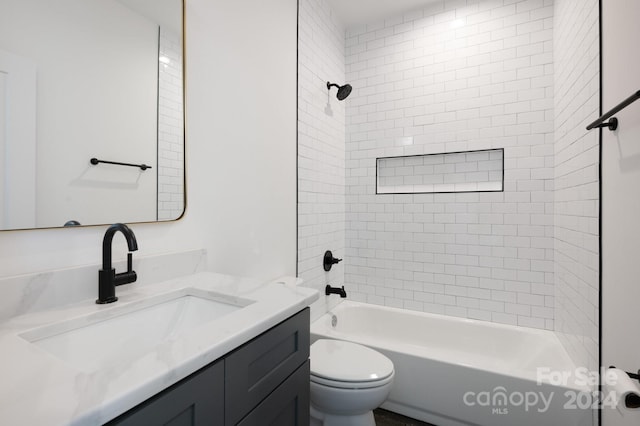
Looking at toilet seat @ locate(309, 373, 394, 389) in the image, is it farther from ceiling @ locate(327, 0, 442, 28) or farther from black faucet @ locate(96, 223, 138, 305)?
ceiling @ locate(327, 0, 442, 28)

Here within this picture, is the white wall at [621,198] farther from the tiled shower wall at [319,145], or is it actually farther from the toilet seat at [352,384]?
the tiled shower wall at [319,145]

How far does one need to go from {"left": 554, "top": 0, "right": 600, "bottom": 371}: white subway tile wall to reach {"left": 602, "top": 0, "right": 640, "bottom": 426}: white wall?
97 millimetres

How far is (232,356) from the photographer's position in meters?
0.69

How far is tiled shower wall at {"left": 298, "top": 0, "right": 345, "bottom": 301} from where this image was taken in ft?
7.23

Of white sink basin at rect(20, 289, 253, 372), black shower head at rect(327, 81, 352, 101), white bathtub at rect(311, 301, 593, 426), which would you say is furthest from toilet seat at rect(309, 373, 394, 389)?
black shower head at rect(327, 81, 352, 101)

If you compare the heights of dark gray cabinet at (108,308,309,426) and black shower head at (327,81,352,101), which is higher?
black shower head at (327,81,352,101)

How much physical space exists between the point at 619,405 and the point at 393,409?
1.26m

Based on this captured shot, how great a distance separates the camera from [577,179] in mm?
1701

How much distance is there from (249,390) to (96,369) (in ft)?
1.09

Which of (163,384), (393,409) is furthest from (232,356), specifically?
(393,409)

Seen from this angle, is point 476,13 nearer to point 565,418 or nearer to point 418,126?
point 418,126

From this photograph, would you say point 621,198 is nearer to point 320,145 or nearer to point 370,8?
point 320,145

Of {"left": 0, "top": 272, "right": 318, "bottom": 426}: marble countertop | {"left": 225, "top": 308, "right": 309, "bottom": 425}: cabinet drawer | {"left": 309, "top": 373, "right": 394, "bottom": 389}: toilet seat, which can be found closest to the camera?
{"left": 0, "top": 272, "right": 318, "bottom": 426}: marble countertop

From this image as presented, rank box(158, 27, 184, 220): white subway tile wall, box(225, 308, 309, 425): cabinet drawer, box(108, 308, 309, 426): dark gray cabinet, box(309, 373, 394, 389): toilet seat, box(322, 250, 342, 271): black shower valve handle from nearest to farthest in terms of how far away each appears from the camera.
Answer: box(108, 308, 309, 426): dark gray cabinet → box(225, 308, 309, 425): cabinet drawer → box(158, 27, 184, 220): white subway tile wall → box(309, 373, 394, 389): toilet seat → box(322, 250, 342, 271): black shower valve handle
